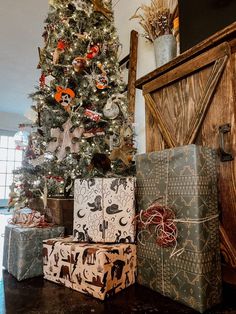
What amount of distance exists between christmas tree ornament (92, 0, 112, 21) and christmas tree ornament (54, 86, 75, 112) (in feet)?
2.52

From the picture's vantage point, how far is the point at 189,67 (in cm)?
122

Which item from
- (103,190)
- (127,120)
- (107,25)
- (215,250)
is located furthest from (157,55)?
(215,250)

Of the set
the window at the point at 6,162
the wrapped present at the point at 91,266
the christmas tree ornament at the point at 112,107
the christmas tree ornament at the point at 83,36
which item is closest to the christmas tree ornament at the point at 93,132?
the christmas tree ornament at the point at 112,107

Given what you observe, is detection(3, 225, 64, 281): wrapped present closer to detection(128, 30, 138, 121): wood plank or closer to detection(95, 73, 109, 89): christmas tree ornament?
detection(95, 73, 109, 89): christmas tree ornament

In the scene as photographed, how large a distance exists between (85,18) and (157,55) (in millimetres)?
867

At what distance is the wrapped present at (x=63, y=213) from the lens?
4.75 feet

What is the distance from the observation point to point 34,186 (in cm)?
200

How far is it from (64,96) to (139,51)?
911mm

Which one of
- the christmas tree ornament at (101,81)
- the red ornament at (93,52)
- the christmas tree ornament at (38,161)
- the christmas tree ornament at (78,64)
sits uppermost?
the red ornament at (93,52)

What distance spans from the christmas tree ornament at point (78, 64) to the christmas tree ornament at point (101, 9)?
51 centimetres

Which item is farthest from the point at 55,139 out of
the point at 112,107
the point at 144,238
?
the point at 144,238

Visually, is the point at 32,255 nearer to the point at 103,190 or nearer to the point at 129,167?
the point at 103,190

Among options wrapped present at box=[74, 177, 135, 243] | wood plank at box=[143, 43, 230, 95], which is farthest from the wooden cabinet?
wrapped present at box=[74, 177, 135, 243]

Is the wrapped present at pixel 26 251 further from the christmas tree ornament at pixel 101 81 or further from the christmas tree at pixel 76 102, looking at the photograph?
the christmas tree ornament at pixel 101 81
